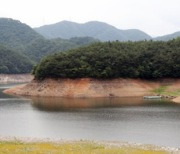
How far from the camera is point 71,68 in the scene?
100875 millimetres

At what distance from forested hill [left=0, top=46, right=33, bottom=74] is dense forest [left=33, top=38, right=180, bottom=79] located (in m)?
72.6

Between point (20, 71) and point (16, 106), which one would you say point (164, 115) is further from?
point (20, 71)

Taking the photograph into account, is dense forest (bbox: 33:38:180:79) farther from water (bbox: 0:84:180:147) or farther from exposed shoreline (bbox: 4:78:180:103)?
water (bbox: 0:84:180:147)

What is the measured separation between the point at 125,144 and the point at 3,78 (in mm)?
141704

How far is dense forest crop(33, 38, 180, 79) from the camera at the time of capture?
99.6 metres

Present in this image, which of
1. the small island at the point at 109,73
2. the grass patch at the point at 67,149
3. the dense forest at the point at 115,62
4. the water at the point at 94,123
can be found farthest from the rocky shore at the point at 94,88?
the grass patch at the point at 67,149

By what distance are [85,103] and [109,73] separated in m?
18.2

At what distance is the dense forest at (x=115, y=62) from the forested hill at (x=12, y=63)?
7257 cm

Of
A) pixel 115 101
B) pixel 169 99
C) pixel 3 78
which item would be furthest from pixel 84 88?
pixel 3 78

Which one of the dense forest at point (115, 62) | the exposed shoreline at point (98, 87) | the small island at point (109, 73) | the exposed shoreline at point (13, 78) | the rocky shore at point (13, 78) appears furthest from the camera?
the rocky shore at point (13, 78)

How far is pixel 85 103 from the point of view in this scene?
8156 centimetres

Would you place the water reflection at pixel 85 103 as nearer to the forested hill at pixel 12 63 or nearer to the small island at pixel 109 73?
the small island at pixel 109 73

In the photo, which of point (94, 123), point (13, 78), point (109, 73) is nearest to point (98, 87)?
point (109, 73)

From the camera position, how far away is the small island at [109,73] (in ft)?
316
